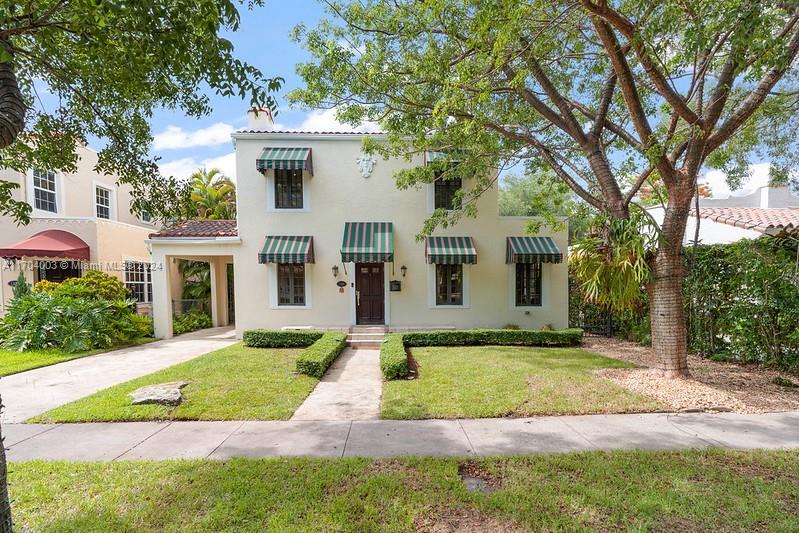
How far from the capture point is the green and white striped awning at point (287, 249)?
14.0 m

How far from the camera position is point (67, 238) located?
16.8 m

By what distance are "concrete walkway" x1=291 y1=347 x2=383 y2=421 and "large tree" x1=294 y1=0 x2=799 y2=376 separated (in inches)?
226

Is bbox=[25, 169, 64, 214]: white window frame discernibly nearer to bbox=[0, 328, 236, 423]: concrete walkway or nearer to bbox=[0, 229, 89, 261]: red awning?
bbox=[0, 229, 89, 261]: red awning

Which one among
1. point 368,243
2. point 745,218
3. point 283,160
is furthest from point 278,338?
point 745,218

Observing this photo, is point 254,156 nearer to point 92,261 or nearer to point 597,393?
point 92,261

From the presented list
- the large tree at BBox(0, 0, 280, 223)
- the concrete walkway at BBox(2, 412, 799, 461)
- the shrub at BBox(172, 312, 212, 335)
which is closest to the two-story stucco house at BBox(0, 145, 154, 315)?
the shrub at BBox(172, 312, 212, 335)

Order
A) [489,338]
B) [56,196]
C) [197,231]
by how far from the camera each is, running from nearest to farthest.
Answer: [489,338] < [197,231] < [56,196]

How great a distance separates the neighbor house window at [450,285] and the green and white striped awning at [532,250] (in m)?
2.09

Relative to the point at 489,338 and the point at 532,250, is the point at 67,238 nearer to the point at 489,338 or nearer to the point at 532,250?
the point at 489,338

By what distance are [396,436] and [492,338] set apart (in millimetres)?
8298

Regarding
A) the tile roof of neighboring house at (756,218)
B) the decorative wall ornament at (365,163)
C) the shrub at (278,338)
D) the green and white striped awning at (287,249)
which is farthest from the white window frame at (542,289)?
the green and white striped awning at (287,249)

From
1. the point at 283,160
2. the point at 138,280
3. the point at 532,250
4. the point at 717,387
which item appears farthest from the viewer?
the point at 138,280

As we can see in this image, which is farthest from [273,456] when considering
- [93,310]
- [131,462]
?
[93,310]

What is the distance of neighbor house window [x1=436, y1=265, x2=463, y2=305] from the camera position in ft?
50.2
